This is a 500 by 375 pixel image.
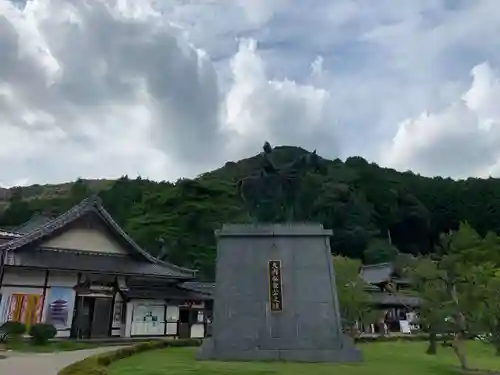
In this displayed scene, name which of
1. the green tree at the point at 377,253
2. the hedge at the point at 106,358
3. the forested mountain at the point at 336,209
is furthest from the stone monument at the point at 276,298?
the green tree at the point at 377,253

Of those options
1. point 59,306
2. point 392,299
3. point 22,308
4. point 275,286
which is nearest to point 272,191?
point 275,286

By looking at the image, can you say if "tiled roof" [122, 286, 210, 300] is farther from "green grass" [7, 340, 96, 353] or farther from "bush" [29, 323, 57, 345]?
"bush" [29, 323, 57, 345]

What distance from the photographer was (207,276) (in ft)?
162

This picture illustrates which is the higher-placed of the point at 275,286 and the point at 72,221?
the point at 72,221

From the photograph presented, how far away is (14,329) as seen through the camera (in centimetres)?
1914

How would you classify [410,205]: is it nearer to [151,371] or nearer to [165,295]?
[165,295]

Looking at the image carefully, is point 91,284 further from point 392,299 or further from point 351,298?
point 392,299

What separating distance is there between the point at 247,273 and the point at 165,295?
39.7 ft

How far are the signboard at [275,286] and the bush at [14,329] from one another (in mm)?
11218

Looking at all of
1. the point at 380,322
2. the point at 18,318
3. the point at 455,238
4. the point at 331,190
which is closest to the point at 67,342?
the point at 18,318

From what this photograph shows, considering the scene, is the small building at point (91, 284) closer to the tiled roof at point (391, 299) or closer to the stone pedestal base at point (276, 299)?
the stone pedestal base at point (276, 299)

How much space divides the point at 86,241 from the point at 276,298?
46.2 feet

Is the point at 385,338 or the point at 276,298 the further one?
the point at 385,338

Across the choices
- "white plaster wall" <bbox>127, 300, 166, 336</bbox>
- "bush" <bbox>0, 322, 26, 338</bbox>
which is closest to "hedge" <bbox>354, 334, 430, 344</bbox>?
"white plaster wall" <bbox>127, 300, 166, 336</bbox>
